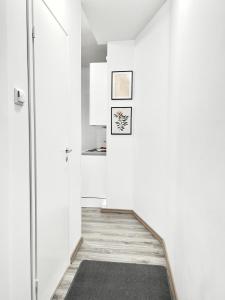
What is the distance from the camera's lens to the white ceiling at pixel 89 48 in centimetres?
351

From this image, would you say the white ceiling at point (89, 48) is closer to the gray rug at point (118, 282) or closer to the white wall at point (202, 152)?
the white wall at point (202, 152)

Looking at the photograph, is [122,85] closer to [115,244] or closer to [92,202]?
[92,202]

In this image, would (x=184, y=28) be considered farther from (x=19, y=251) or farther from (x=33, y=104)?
(x=19, y=251)

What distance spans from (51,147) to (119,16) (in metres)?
1.99

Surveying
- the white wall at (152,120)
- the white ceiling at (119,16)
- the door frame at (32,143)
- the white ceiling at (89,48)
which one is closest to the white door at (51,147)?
the door frame at (32,143)

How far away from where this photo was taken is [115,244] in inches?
101

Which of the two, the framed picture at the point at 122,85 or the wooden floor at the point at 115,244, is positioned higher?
the framed picture at the point at 122,85

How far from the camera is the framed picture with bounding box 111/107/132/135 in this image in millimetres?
3490

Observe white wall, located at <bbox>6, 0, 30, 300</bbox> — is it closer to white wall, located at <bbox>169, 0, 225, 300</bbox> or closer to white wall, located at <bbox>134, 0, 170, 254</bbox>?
white wall, located at <bbox>169, 0, 225, 300</bbox>

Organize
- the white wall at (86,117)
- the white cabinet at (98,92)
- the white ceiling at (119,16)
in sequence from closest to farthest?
1. the white ceiling at (119,16)
2. the white cabinet at (98,92)
3. the white wall at (86,117)

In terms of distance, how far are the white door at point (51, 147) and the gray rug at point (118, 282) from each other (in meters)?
0.19

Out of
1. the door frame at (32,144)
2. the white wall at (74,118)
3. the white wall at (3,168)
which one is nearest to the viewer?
the white wall at (3,168)

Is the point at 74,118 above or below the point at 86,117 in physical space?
below

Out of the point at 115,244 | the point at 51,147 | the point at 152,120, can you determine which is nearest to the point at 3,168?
the point at 51,147
